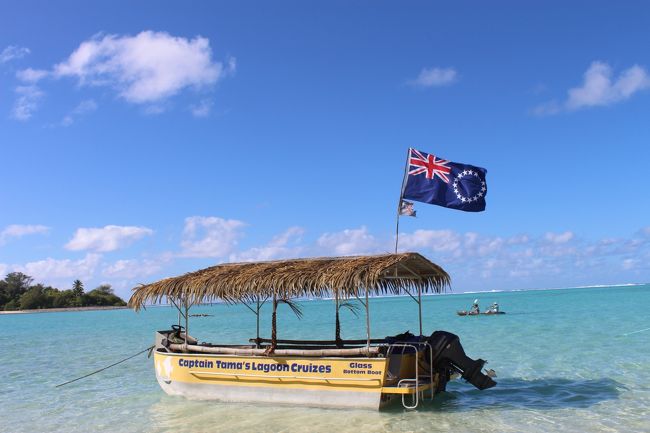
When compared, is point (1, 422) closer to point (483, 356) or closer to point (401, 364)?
point (401, 364)

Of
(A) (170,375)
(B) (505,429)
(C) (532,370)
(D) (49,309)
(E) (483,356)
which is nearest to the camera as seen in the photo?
(B) (505,429)

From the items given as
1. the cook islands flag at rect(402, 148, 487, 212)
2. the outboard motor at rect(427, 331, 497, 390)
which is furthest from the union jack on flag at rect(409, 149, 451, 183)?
the outboard motor at rect(427, 331, 497, 390)

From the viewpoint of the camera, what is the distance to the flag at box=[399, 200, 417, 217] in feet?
35.4

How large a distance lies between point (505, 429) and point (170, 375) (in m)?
6.10

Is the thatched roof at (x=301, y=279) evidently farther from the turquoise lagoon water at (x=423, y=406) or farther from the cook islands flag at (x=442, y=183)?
the turquoise lagoon water at (x=423, y=406)

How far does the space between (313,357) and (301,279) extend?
1.30m

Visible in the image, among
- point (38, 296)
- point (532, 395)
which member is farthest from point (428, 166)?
point (38, 296)

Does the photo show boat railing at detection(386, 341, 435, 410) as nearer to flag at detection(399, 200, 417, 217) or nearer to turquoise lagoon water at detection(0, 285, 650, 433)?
turquoise lagoon water at detection(0, 285, 650, 433)

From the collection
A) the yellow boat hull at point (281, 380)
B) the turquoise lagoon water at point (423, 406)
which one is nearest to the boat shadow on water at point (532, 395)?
the turquoise lagoon water at point (423, 406)

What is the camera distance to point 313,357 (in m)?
9.33

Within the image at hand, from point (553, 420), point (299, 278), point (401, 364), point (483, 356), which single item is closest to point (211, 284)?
point (299, 278)

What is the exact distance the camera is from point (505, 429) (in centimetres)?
841

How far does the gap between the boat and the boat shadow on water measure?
15.9 inches

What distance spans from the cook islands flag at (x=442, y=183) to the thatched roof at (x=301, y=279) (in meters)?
1.34
